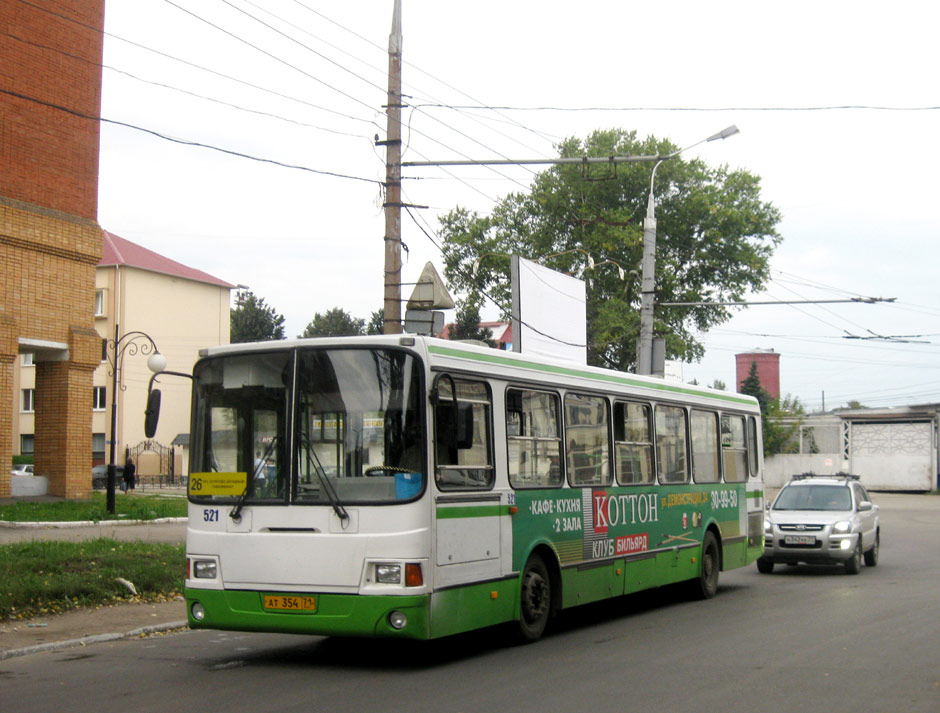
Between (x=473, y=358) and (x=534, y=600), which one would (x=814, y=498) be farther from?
(x=473, y=358)

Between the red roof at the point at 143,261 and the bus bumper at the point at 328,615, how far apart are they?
5211 cm

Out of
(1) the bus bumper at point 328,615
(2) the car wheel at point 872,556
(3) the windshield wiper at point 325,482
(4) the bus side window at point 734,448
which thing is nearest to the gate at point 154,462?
(2) the car wheel at point 872,556

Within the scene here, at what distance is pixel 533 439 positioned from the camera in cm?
1126

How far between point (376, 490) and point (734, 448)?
9.03 meters

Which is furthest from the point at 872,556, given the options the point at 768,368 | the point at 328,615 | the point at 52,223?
the point at 768,368

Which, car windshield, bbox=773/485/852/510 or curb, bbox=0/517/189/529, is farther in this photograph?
curb, bbox=0/517/189/529

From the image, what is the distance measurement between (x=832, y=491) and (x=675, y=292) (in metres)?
32.7

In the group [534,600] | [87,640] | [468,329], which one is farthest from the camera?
[468,329]

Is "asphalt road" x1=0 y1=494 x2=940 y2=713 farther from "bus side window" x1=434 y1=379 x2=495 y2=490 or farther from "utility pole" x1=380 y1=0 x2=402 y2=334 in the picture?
"utility pole" x1=380 y1=0 x2=402 y2=334

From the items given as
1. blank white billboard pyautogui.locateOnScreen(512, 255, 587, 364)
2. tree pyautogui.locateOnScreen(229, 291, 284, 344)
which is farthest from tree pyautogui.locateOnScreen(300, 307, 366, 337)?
blank white billboard pyautogui.locateOnScreen(512, 255, 587, 364)

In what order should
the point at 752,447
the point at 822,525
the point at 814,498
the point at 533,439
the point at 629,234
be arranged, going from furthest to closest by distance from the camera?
the point at 629,234
the point at 814,498
the point at 822,525
the point at 752,447
the point at 533,439

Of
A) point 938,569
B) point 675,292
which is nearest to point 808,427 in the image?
point 675,292

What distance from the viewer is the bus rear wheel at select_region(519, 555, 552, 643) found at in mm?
10914

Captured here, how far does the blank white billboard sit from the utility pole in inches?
520
